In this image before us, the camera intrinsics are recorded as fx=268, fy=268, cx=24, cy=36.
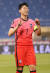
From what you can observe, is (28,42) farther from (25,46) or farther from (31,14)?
(31,14)

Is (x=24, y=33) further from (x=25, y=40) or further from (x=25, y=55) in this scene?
(x=25, y=55)

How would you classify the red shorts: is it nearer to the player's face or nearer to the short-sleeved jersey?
the short-sleeved jersey

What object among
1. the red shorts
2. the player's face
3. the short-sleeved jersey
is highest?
the player's face

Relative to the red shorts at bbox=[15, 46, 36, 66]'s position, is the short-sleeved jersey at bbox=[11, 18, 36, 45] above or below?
above

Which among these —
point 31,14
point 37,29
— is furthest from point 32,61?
point 31,14

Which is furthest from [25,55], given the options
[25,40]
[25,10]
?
[25,10]

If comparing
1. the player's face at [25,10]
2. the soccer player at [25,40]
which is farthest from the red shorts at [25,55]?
the player's face at [25,10]

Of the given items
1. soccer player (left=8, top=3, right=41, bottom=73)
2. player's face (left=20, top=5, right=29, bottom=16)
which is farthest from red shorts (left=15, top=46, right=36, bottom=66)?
player's face (left=20, top=5, right=29, bottom=16)

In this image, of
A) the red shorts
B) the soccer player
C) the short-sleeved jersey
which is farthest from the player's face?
the red shorts

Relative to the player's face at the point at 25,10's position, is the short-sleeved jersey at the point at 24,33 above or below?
below

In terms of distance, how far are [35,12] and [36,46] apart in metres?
6.69

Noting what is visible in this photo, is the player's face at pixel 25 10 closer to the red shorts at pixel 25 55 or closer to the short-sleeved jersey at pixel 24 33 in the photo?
the short-sleeved jersey at pixel 24 33

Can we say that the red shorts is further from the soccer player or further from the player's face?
the player's face

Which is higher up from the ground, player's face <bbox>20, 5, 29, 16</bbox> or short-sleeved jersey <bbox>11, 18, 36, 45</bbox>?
player's face <bbox>20, 5, 29, 16</bbox>
